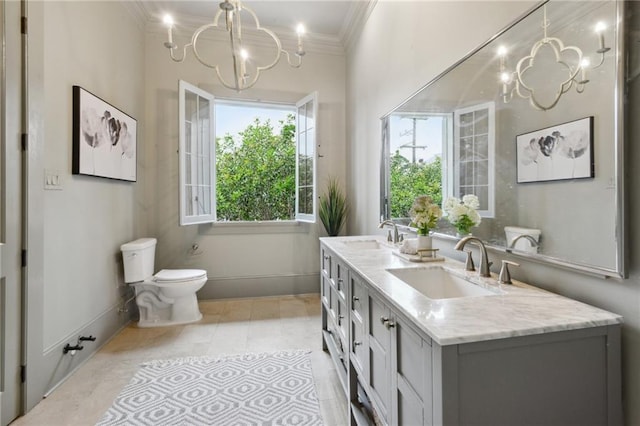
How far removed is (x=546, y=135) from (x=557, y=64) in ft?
0.79

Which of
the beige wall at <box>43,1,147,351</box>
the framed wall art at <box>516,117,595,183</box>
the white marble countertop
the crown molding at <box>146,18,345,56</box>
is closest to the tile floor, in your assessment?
the beige wall at <box>43,1,147,351</box>

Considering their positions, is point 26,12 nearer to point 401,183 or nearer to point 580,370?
point 401,183

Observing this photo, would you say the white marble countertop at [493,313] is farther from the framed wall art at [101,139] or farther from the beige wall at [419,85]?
the framed wall art at [101,139]

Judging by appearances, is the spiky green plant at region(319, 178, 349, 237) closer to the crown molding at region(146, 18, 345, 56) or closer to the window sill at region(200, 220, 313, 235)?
the window sill at region(200, 220, 313, 235)

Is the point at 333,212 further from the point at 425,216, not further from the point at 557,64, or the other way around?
the point at 557,64

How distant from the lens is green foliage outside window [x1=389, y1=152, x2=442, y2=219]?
187 cm

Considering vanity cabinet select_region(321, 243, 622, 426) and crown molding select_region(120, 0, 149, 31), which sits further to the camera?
crown molding select_region(120, 0, 149, 31)

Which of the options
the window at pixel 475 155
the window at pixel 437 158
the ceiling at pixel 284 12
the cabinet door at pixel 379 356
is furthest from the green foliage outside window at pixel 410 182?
the ceiling at pixel 284 12

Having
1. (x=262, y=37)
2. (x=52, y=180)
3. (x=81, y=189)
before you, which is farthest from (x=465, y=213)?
(x=262, y=37)

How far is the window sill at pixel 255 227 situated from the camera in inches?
143

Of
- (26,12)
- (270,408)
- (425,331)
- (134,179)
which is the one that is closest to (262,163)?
(134,179)

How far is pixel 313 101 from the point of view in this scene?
354cm

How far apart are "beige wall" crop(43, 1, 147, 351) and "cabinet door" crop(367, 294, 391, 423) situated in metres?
2.05

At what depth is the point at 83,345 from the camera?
90.6 inches
